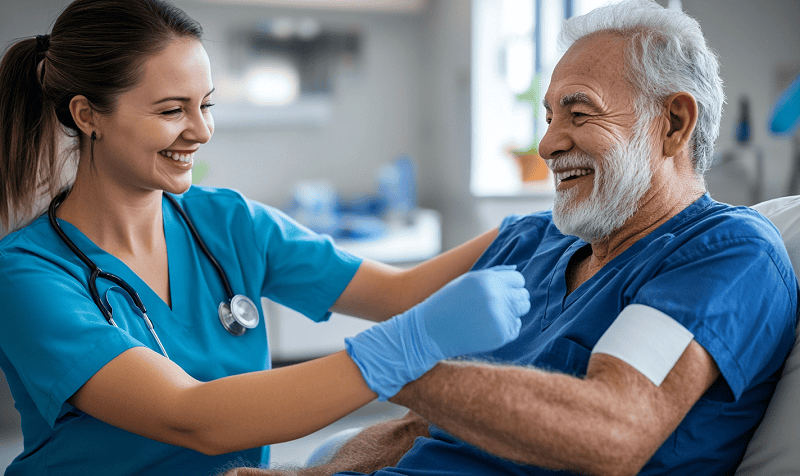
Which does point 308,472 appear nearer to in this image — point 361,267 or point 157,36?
point 361,267

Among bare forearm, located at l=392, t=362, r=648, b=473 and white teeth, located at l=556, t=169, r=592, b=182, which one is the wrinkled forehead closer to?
white teeth, located at l=556, t=169, r=592, b=182

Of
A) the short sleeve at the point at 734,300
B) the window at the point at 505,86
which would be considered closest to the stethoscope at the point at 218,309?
the short sleeve at the point at 734,300

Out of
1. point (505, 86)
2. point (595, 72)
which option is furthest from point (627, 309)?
point (505, 86)

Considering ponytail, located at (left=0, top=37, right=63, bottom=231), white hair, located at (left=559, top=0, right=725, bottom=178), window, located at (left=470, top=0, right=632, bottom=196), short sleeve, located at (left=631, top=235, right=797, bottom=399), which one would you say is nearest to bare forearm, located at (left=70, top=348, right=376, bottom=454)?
short sleeve, located at (left=631, top=235, right=797, bottom=399)

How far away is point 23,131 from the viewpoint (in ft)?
3.78

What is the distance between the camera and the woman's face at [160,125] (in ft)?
3.53

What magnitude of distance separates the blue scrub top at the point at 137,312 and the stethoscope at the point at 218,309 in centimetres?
1

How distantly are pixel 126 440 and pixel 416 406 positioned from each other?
0.57 meters

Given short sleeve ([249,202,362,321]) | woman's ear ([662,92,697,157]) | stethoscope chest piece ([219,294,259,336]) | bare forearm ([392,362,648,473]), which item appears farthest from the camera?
short sleeve ([249,202,362,321])

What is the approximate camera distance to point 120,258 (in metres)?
1.14

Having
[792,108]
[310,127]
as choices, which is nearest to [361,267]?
[792,108]

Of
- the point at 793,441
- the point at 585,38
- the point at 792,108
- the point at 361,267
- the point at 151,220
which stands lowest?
the point at 793,441

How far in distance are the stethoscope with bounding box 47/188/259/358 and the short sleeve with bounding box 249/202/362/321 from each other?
11 centimetres

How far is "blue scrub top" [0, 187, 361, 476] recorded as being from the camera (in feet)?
2.98
